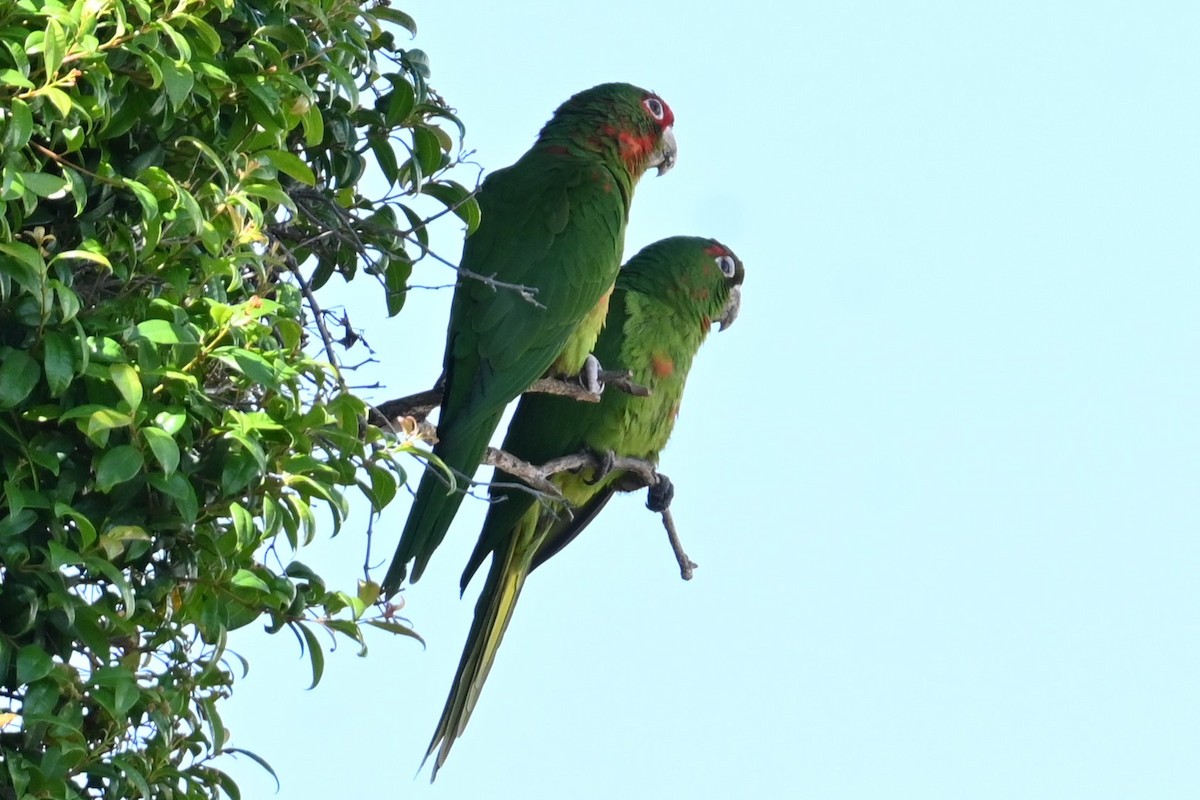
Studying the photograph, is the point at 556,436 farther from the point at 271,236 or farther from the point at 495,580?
the point at 271,236

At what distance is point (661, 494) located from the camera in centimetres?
351

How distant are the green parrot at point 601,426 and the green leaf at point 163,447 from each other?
1856 millimetres

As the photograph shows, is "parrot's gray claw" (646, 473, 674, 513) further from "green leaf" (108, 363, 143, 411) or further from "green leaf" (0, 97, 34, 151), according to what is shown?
"green leaf" (0, 97, 34, 151)

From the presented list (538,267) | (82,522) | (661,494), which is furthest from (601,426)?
(82,522)

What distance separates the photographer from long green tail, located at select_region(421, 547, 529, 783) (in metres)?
3.08

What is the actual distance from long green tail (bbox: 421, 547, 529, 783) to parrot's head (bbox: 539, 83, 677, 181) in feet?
3.48

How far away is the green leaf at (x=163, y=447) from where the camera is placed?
4.37 feet

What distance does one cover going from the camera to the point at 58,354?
4.40 ft

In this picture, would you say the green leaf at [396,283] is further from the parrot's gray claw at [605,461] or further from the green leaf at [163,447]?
the parrot's gray claw at [605,461]

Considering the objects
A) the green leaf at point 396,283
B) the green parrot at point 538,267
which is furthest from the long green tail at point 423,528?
the green leaf at point 396,283

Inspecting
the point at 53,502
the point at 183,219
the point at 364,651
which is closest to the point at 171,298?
the point at 183,219

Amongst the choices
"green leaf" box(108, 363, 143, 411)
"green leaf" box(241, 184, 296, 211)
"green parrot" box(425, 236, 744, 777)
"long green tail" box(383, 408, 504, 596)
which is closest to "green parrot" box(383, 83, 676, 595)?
"long green tail" box(383, 408, 504, 596)

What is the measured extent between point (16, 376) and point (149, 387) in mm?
129

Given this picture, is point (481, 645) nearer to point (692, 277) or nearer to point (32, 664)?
point (692, 277)
